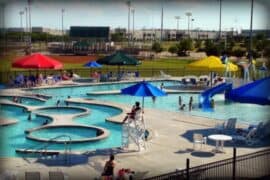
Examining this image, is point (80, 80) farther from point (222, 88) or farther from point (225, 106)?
point (222, 88)

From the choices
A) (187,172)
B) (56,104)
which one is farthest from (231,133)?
(56,104)

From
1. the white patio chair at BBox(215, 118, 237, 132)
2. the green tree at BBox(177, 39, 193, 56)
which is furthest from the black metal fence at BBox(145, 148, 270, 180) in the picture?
the green tree at BBox(177, 39, 193, 56)

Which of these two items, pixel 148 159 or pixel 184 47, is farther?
pixel 184 47

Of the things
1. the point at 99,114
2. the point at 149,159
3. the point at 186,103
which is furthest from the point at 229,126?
the point at 186,103

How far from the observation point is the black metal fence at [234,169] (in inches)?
336

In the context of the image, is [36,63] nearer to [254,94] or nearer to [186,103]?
[186,103]

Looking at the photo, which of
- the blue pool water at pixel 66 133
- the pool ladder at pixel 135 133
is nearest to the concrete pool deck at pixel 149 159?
the pool ladder at pixel 135 133

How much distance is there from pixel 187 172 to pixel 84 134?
842 centimetres

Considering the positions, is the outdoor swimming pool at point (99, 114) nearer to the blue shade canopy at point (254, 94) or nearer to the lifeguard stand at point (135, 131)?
the lifeguard stand at point (135, 131)

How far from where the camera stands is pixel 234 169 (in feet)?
29.4

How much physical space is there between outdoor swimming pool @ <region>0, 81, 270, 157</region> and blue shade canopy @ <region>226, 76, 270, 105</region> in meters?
4.27

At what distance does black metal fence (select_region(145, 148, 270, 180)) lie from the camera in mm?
8531

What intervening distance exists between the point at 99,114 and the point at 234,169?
11799 millimetres

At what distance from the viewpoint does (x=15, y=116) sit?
758 inches
